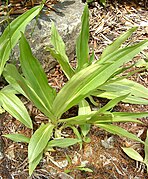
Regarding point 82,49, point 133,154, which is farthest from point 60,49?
point 133,154

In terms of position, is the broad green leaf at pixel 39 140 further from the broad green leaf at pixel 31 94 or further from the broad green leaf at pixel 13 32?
the broad green leaf at pixel 13 32

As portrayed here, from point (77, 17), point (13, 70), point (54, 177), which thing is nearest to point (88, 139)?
point (54, 177)

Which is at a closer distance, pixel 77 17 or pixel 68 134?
pixel 68 134

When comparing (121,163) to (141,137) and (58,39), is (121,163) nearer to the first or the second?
(141,137)

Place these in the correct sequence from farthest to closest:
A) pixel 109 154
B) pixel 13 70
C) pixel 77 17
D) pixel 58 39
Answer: pixel 77 17 → pixel 58 39 → pixel 109 154 → pixel 13 70

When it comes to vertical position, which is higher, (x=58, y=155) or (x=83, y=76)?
(x=83, y=76)

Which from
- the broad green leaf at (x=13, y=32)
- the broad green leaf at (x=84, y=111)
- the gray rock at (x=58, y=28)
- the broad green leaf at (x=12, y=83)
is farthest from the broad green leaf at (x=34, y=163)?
the gray rock at (x=58, y=28)
